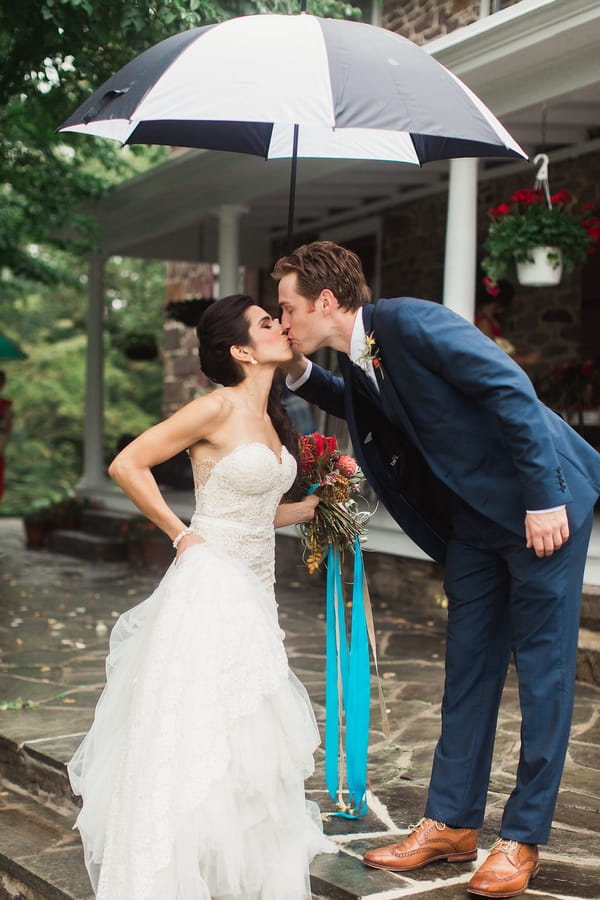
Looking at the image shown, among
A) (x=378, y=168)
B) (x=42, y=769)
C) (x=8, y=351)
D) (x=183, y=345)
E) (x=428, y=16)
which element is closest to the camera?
(x=42, y=769)

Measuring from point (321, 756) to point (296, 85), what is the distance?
109 inches

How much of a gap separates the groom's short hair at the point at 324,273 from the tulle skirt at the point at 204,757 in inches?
34.0

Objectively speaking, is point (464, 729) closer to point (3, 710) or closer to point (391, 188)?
point (3, 710)

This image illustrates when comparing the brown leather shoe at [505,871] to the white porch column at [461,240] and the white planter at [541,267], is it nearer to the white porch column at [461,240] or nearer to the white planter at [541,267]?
the white porch column at [461,240]

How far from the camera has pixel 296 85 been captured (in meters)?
3.25

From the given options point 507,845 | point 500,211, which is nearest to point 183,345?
point 500,211

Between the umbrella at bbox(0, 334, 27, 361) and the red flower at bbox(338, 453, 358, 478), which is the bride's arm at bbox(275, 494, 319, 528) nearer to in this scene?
the red flower at bbox(338, 453, 358, 478)

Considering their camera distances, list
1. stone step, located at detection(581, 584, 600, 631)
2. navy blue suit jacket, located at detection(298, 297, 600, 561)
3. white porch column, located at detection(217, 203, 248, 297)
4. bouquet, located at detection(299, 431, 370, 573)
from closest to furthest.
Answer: navy blue suit jacket, located at detection(298, 297, 600, 561), bouquet, located at detection(299, 431, 370, 573), stone step, located at detection(581, 584, 600, 631), white porch column, located at detection(217, 203, 248, 297)

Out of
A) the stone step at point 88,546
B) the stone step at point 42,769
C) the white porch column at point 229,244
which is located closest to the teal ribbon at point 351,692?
the stone step at point 42,769

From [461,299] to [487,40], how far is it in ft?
5.37

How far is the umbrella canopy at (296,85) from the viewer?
321cm

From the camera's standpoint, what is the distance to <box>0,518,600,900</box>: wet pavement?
3273 millimetres

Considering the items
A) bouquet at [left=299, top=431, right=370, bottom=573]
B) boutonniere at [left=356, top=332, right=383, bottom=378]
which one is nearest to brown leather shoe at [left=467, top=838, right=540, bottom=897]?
bouquet at [left=299, top=431, right=370, bottom=573]

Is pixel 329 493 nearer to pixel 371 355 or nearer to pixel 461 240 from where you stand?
pixel 371 355
